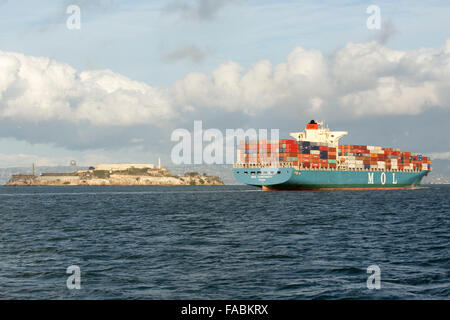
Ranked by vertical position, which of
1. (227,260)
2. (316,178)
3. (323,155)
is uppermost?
(323,155)

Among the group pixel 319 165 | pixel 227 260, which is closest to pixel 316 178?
pixel 319 165

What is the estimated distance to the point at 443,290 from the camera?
18.5 m

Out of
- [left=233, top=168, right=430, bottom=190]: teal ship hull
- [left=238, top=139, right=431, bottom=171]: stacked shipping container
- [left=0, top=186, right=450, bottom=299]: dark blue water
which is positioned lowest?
[left=0, top=186, right=450, bottom=299]: dark blue water

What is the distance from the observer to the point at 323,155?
124375mm

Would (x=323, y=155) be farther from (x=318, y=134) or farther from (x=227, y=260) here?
(x=227, y=260)

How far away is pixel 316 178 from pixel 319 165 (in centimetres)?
520

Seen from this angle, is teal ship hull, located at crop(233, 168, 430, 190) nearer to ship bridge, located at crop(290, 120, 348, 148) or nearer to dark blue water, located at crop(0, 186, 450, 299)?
ship bridge, located at crop(290, 120, 348, 148)

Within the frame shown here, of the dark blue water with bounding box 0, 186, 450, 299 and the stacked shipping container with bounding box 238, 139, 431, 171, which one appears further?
the stacked shipping container with bounding box 238, 139, 431, 171

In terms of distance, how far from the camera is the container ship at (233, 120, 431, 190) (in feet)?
370

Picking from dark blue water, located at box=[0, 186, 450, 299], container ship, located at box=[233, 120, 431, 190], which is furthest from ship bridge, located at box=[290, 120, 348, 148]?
dark blue water, located at box=[0, 186, 450, 299]

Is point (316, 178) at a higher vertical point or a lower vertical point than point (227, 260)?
higher

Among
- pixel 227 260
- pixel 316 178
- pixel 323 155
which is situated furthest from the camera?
pixel 323 155
